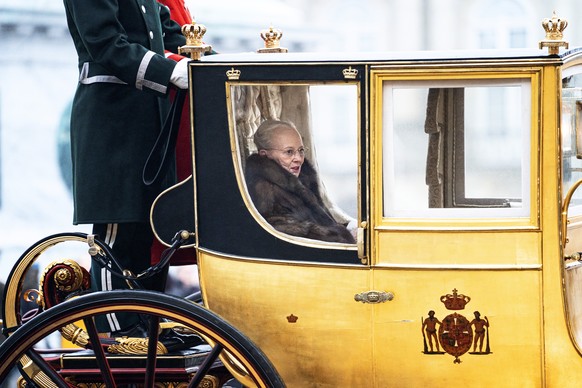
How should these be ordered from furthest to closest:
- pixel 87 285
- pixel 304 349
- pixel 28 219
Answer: pixel 28 219, pixel 87 285, pixel 304 349

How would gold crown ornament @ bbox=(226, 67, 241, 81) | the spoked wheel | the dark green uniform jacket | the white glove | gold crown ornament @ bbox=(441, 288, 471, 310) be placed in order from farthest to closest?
1. the dark green uniform jacket
2. the white glove
3. gold crown ornament @ bbox=(226, 67, 241, 81)
4. gold crown ornament @ bbox=(441, 288, 471, 310)
5. the spoked wheel

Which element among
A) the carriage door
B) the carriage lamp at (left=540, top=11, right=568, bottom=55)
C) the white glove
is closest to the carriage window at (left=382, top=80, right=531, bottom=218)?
the carriage door

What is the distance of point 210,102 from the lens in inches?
114

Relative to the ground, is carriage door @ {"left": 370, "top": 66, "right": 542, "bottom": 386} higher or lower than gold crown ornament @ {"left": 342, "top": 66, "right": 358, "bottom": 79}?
lower

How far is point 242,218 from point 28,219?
11142 millimetres

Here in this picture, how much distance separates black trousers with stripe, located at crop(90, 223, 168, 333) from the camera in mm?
3213

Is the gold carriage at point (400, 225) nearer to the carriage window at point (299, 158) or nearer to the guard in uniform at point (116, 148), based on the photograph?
the carriage window at point (299, 158)

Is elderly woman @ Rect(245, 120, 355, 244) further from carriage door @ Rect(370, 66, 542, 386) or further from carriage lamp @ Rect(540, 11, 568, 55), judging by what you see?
carriage lamp @ Rect(540, 11, 568, 55)

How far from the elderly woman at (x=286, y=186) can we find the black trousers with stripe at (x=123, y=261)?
481 millimetres

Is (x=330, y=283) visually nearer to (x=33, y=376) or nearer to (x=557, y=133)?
(x=557, y=133)

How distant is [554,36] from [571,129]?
32 centimetres

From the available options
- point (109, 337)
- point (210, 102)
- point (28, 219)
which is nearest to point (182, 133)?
point (210, 102)

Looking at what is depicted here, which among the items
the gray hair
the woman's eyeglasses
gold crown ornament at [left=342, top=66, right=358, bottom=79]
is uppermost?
gold crown ornament at [left=342, top=66, right=358, bottom=79]

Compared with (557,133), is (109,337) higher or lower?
lower
